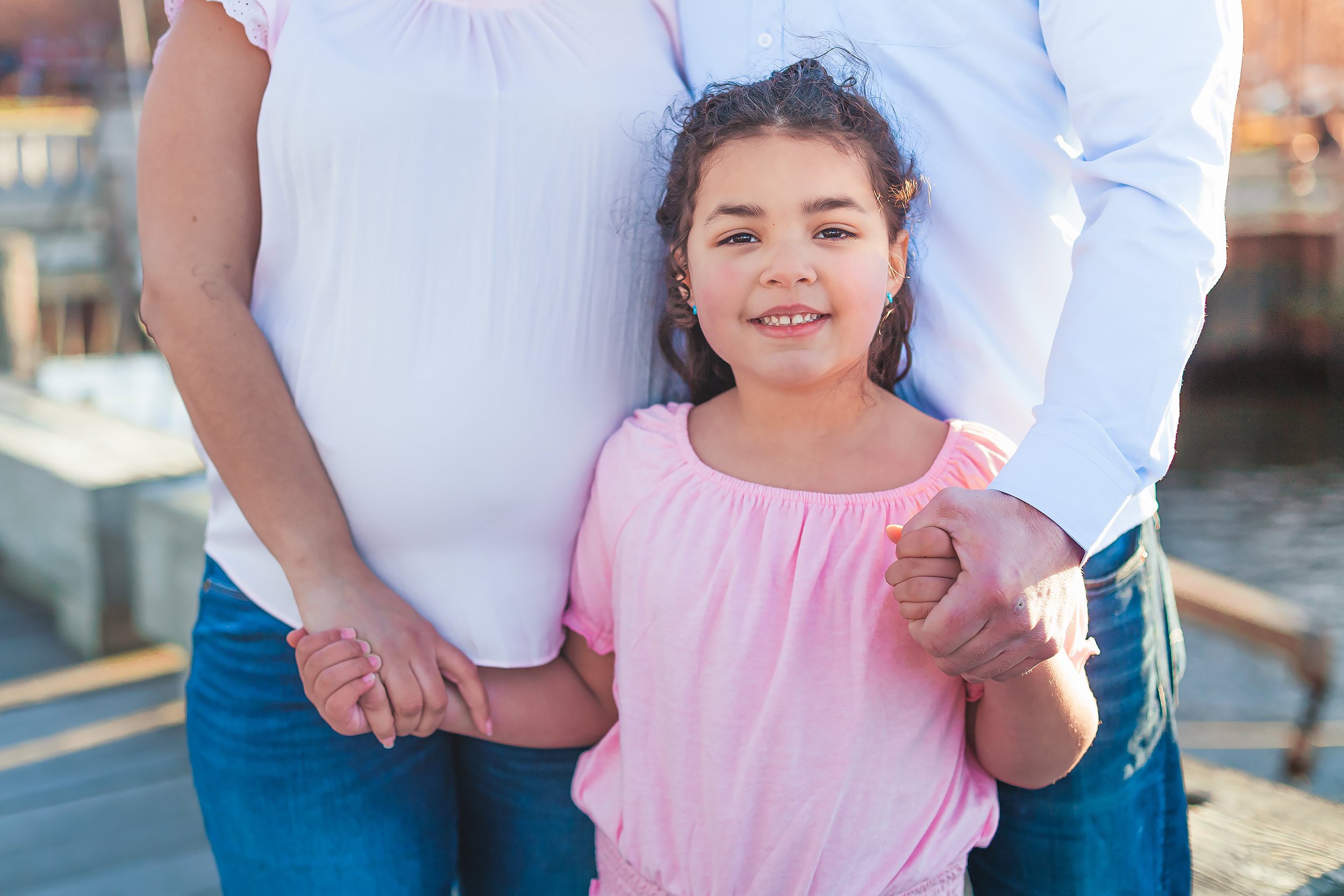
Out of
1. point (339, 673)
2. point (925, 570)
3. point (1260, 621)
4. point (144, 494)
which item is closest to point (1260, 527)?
point (1260, 621)

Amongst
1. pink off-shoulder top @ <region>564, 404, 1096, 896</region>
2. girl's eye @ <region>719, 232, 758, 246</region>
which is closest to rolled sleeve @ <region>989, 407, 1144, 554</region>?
pink off-shoulder top @ <region>564, 404, 1096, 896</region>

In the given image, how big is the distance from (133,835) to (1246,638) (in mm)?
3023

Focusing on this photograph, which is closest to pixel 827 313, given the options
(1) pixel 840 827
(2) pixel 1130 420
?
(2) pixel 1130 420

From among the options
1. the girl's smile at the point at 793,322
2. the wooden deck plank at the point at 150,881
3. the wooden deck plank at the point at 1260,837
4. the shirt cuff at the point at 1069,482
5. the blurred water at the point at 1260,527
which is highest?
the girl's smile at the point at 793,322

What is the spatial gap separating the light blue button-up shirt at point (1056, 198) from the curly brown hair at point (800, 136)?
0.04 metres

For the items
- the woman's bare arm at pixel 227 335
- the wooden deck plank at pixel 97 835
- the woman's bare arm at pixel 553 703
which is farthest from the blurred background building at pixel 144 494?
the woman's bare arm at pixel 227 335

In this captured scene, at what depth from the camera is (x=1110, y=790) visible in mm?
1318

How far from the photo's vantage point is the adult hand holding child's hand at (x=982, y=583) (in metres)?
1.00

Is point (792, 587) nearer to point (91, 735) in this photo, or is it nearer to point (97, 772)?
point (97, 772)

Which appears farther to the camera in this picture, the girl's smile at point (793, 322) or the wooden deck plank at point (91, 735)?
the wooden deck plank at point (91, 735)

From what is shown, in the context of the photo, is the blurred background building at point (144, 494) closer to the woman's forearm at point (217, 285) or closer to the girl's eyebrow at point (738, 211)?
the girl's eyebrow at point (738, 211)

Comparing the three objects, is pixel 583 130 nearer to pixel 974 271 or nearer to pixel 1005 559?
pixel 974 271

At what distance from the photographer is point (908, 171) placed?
4.23 ft

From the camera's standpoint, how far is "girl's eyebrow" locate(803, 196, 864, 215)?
3.98ft
